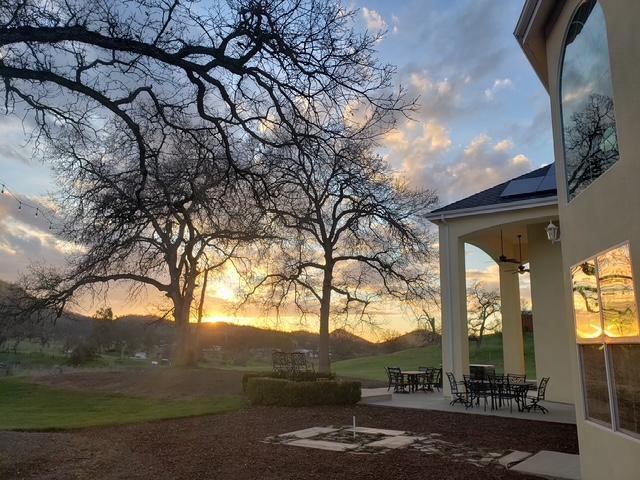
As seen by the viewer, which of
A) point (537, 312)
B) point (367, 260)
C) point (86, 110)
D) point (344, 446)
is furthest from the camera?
point (367, 260)

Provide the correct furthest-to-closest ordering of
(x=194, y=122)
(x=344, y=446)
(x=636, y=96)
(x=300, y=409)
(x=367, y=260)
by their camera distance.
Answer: (x=367, y=260) < (x=300, y=409) < (x=194, y=122) < (x=344, y=446) < (x=636, y=96)

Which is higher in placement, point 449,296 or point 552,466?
point 449,296

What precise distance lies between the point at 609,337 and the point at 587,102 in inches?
111

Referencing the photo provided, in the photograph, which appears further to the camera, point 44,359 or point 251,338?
point 251,338

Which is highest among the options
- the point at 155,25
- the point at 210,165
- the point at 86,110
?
the point at 155,25

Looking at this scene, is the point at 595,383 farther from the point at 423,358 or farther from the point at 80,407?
the point at 423,358

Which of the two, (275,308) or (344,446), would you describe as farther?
(275,308)

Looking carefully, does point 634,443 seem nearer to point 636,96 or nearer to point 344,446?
point 636,96

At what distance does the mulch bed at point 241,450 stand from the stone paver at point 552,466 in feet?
1.39

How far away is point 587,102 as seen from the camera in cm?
608

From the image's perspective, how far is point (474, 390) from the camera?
1378cm

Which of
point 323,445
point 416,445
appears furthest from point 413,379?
point 323,445

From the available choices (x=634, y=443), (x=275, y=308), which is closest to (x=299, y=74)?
(x=634, y=443)

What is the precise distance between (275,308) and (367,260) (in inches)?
180
